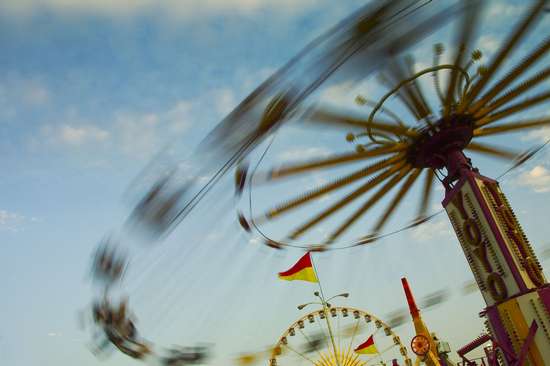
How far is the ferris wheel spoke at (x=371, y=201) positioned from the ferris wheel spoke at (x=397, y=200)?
63cm

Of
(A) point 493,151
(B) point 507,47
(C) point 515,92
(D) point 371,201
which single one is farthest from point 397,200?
(B) point 507,47

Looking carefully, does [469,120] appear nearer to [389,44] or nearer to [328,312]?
[389,44]

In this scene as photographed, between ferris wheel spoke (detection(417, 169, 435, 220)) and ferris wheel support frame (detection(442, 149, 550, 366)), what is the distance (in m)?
2.05

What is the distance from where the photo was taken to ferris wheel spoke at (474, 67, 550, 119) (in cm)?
1102

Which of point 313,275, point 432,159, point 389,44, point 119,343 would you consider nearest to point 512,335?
point 432,159

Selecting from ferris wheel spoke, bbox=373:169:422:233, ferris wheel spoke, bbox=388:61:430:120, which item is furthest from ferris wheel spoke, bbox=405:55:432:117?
ferris wheel spoke, bbox=373:169:422:233

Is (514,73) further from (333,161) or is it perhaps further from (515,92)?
(333,161)

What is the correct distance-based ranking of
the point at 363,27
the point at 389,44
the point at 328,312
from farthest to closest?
the point at 328,312 < the point at 389,44 < the point at 363,27

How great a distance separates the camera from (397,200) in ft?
47.5

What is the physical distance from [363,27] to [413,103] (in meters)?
3.57

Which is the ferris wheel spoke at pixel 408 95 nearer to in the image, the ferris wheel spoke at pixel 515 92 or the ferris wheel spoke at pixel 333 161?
the ferris wheel spoke at pixel 333 161

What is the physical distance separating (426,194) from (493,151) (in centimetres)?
253

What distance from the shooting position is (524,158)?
47.6 ft

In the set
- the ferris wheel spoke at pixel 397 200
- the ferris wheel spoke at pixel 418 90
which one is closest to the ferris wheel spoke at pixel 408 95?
the ferris wheel spoke at pixel 418 90
